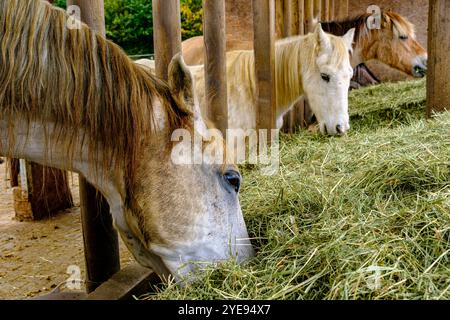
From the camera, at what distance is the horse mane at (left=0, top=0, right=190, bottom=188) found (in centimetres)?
167

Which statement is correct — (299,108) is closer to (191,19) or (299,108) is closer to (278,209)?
(278,209)

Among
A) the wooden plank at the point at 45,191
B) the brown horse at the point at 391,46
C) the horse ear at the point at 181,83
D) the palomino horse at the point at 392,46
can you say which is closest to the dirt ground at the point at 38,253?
the wooden plank at the point at 45,191

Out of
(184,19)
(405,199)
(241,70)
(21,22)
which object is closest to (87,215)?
(21,22)

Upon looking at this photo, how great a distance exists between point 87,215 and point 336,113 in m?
3.11

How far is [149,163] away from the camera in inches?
75.0

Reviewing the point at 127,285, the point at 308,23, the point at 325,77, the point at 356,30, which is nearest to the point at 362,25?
the point at 356,30

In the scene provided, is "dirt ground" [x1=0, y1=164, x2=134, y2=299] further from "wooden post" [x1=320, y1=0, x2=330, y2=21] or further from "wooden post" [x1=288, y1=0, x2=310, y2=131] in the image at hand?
"wooden post" [x1=320, y1=0, x2=330, y2=21]

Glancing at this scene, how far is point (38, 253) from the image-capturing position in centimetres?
433

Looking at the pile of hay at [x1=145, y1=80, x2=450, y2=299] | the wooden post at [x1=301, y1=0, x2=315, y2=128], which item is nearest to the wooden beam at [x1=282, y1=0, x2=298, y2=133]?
the wooden post at [x1=301, y1=0, x2=315, y2=128]

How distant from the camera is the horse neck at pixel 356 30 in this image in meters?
6.96

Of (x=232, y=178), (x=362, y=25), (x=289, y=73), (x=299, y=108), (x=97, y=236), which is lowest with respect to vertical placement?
(x=97, y=236)

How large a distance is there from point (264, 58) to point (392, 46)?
15.4 feet

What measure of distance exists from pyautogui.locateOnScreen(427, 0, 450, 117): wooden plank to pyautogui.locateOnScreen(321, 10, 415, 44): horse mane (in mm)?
2856
